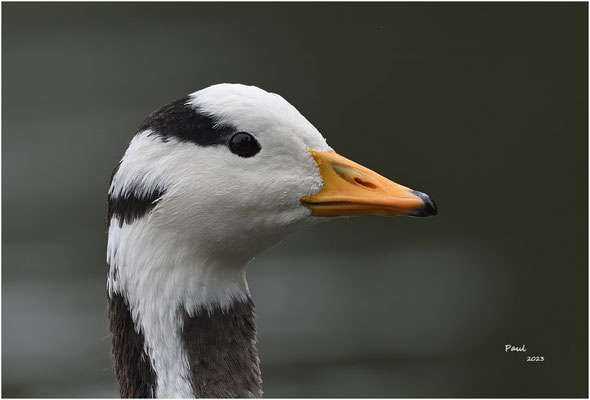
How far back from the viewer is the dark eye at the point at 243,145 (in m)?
4.61

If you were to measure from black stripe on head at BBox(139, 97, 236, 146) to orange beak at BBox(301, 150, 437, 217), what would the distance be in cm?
33

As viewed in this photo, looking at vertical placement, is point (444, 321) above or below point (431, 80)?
below

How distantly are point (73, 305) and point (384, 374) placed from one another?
209cm

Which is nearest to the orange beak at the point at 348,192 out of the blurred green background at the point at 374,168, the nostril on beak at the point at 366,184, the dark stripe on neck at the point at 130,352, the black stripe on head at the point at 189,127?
the nostril on beak at the point at 366,184

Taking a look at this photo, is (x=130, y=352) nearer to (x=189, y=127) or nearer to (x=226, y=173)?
(x=226, y=173)

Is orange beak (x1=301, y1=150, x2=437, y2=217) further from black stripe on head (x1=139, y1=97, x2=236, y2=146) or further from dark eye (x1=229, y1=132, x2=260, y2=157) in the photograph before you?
black stripe on head (x1=139, y1=97, x2=236, y2=146)

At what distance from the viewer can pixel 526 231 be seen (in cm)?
934

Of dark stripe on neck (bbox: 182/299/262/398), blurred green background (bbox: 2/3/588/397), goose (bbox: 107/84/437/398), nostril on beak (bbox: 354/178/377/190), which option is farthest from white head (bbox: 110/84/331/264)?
blurred green background (bbox: 2/3/588/397)

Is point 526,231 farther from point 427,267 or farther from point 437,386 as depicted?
point 437,386

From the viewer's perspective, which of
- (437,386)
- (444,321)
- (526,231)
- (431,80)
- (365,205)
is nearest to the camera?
(365,205)

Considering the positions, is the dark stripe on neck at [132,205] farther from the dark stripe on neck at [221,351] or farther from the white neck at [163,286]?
the dark stripe on neck at [221,351]

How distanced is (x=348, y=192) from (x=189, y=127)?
61 centimetres

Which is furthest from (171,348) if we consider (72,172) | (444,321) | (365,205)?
(72,172)

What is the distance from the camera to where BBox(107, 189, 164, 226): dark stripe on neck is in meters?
4.61
